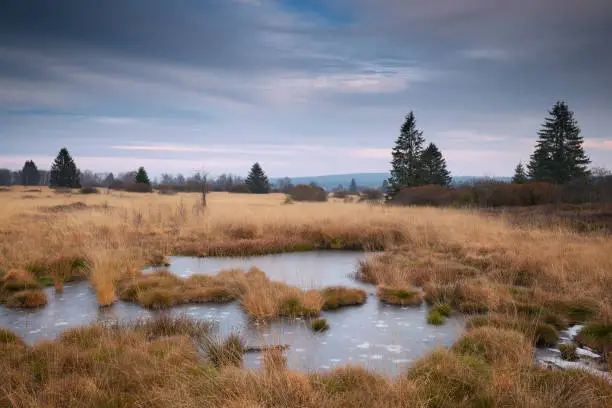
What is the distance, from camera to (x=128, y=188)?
56.9 meters

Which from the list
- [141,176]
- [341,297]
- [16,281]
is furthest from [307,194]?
[341,297]

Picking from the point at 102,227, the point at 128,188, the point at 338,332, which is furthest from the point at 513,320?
the point at 128,188

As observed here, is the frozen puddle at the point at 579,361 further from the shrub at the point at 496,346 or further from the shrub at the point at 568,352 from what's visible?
the shrub at the point at 496,346

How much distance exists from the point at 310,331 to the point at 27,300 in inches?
258

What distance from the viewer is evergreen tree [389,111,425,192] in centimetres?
4434

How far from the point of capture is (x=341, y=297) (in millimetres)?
10156

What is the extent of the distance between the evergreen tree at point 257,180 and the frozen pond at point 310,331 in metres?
57.1

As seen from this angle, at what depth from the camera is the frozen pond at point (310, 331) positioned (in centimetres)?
673

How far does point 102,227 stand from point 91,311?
32.1ft

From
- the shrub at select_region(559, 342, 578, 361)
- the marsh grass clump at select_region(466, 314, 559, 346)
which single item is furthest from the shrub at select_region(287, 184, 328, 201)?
the shrub at select_region(559, 342, 578, 361)

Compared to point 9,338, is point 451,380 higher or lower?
higher

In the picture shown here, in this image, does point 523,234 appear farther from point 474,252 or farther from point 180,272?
point 180,272

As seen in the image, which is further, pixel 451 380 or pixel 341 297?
pixel 341 297

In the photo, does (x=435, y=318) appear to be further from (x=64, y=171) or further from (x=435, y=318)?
(x=64, y=171)
